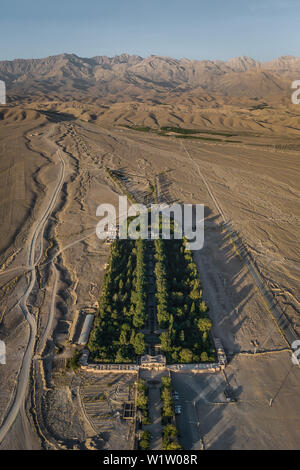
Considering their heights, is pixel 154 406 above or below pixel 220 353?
below

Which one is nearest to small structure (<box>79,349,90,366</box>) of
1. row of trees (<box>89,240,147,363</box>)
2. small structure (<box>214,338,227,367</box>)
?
row of trees (<box>89,240,147,363</box>)

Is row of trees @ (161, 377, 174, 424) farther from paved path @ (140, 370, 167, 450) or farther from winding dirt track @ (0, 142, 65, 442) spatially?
winding dirt track @ (0, 142, 65, 442)

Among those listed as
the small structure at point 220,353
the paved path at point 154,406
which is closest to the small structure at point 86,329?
the paved path at point 154,406

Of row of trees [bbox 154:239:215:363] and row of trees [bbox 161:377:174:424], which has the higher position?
row of trees [bbox 154:239:215:363]

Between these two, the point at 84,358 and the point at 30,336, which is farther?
the point at 30,336

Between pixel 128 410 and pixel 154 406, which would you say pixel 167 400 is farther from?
pixel 128 410

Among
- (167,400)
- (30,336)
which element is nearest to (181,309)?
(167,400)

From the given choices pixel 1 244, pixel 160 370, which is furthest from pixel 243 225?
pixel 1 244
